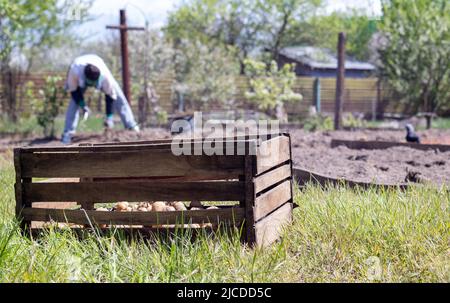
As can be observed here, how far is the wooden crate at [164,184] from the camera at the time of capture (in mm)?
3762

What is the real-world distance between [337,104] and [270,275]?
1082cm

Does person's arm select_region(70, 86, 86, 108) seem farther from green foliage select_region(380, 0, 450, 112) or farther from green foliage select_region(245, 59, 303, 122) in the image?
green foliage select_region(380, 0, 450, 112)

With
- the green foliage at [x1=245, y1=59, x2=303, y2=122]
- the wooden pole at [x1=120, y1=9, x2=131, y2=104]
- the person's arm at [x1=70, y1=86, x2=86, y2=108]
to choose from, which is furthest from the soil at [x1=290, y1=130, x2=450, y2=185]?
the green foliage at [x1=245, y1=59, x2=303, y2=122]

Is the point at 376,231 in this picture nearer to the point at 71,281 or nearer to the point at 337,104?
the point at 71,281

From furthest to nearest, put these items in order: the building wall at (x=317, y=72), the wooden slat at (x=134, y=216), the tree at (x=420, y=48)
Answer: the building wall at (x=317, y=72) < the tree at (x=420, y=48) < the wooden slat at (x=134, y=216)

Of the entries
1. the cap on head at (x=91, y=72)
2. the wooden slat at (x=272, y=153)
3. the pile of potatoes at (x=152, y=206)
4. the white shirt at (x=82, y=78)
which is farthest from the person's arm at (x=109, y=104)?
the wooden slat at (x=272, y=153)

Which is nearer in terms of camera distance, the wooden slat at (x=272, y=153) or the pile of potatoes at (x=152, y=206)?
the wooden slat at (x=272, y=153)

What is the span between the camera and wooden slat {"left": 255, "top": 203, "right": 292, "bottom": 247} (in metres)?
3.77

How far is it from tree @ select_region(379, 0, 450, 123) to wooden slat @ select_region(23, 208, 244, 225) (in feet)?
50.6

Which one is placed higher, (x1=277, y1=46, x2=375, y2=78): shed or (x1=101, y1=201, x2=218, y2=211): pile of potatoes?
(x1=277, y1=46, x2=375, y2=78): shed

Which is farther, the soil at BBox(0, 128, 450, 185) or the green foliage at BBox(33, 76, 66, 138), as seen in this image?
the green foliage at BBox(33, 76, 66, 138)

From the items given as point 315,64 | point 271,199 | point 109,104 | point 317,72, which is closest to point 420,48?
point 109,104

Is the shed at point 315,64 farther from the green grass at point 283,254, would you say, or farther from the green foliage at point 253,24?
the green grass at point 283,254

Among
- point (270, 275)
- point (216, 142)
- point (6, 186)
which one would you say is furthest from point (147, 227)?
point (6, 186)
